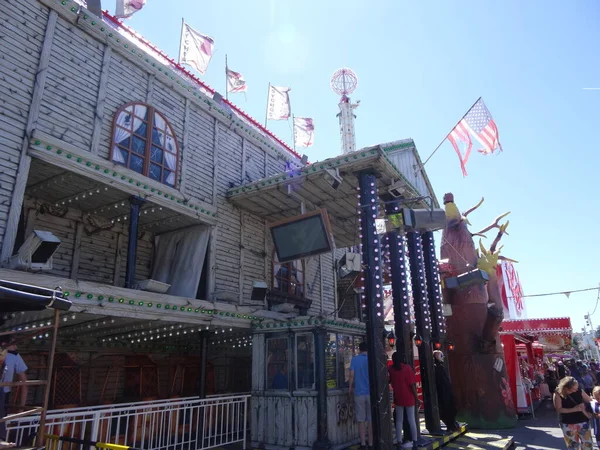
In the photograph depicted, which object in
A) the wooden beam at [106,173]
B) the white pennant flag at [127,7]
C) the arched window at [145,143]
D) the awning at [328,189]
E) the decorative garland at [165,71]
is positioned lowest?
the wooden beam at [106,173]

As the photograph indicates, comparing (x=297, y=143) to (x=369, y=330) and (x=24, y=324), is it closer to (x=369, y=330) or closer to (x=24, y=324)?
(x=369, y=330)

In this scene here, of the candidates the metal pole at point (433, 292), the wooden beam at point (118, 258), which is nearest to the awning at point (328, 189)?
the metal pole at point (433, 292)

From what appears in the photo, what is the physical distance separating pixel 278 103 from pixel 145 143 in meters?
8.81

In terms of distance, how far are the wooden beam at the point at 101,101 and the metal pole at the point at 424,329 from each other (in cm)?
833

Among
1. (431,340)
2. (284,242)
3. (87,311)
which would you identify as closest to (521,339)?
(431,340)

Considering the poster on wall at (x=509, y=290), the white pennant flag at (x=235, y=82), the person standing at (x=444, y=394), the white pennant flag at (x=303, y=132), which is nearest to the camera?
the person standing at (x=444, y=394)

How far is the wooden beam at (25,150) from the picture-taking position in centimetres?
736

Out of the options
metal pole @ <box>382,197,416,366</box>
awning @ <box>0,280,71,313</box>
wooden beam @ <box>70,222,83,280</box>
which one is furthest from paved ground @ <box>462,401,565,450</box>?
wooden beam @ <box>70,222,83,280</box>

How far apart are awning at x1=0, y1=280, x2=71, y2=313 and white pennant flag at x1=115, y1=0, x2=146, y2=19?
369 inches

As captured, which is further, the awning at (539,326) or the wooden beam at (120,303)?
the awning at (539,326)

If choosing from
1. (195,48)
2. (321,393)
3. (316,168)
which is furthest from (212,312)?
(195,48)

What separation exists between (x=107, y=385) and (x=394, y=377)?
7.04m

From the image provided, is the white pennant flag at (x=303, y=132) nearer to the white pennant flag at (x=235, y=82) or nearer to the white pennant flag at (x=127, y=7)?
the white pennant flag at (x=235, y=82)

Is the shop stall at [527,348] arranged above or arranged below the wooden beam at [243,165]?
below
